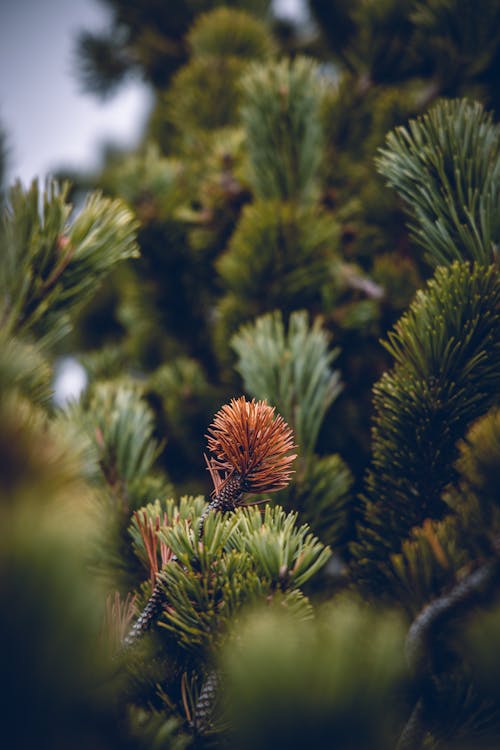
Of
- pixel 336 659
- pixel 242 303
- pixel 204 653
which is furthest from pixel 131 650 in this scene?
pixel 242 303

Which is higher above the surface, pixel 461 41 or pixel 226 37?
pixel 226 37

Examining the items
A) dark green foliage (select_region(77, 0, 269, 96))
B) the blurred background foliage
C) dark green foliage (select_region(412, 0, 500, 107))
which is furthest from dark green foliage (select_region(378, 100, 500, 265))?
dark green foliage (select_region(77, 0, 269, 96))

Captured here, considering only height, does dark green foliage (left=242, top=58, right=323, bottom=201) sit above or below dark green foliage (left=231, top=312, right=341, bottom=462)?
above

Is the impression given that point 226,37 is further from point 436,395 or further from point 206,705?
point 206,705

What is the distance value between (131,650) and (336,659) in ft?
0.49

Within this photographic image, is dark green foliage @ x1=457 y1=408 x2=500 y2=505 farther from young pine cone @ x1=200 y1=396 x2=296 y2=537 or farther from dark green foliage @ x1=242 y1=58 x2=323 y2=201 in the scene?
dark green foliage @ x1=242 y1=58 x2=323 y2=201

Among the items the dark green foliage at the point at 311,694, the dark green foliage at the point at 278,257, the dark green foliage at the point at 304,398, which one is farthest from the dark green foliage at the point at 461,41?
the dark green foliage at the point at 311,694

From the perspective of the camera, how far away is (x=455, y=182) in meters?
0.42

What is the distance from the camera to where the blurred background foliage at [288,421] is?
0.21 meters

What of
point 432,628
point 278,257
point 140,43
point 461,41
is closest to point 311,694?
point 432,628

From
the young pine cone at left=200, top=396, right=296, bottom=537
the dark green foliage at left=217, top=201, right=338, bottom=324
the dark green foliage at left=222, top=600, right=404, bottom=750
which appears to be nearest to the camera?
the dark green foliage at left=222, top=600, right=404, bottom=750

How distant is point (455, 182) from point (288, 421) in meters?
0.24

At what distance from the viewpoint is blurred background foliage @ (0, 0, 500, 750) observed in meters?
0.21

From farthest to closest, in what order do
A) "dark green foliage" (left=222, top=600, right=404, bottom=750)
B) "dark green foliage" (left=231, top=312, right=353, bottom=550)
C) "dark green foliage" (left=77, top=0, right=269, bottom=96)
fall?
"dark green foliage" (left=77, top=0, right=269, bottom=96), "dark green foliage" (left=231, top=312, right=353, bottom=550), "dark green foliage" (left=222, top=600, right=404, bottom=750)
